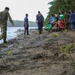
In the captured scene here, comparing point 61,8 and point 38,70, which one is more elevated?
point 61,8

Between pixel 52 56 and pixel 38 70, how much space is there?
2.07m

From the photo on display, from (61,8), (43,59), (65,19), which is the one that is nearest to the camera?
(43,59)

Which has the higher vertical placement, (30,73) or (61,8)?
(61,8)

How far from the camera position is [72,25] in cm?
2417

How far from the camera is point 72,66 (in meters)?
7.78

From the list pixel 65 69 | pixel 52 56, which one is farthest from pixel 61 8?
pixel 65 69

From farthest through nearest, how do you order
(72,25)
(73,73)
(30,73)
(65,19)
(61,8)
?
(61,8)
(65,19)
(72,25)
(30,73)
(73,73)

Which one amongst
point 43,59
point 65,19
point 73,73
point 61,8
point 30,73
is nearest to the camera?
point 73,73

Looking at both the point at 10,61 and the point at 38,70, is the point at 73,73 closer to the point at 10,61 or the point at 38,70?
the point at 38,70

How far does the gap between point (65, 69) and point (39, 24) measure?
60.4ft

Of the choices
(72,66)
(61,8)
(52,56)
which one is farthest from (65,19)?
(72,66)

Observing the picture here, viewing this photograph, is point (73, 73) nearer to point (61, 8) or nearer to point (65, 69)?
point (65, 69)

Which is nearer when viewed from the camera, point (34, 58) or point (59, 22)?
point (34, 58)

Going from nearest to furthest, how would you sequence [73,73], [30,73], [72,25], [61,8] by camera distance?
[73,73] < [30,73] < [72,25] < [61,8]
